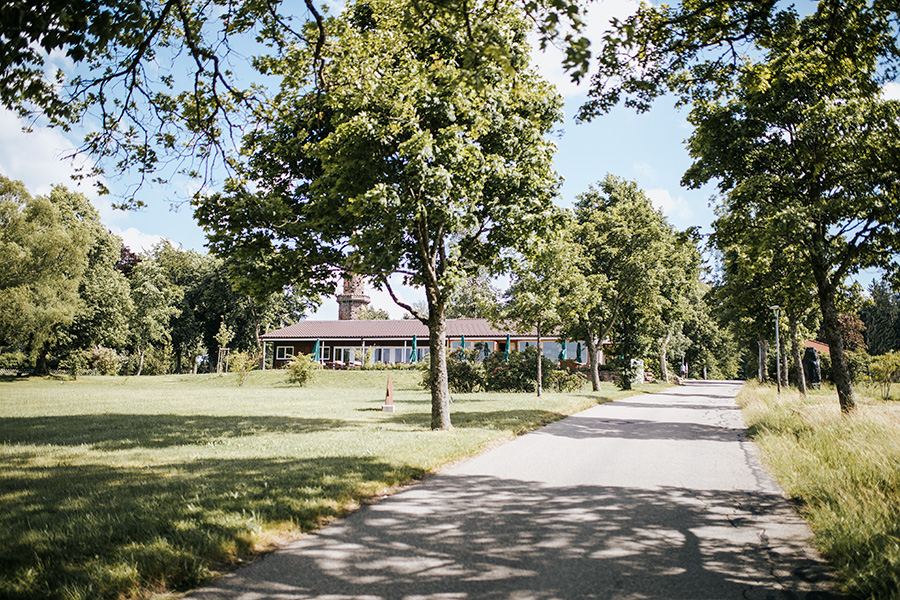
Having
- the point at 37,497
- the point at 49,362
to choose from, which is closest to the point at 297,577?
the point at 37,497

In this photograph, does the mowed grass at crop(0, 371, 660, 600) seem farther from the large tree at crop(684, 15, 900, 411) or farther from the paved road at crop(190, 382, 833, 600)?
the large tree at crop(684, 15, 900, 411)

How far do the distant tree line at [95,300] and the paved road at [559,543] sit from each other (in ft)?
27.4

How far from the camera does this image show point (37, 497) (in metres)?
5.91

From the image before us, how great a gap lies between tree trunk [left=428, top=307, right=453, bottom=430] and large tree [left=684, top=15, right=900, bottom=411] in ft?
26.1

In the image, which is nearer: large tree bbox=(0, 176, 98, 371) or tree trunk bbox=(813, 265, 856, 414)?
tree trunk bbox=(813, 265, 856, 414)

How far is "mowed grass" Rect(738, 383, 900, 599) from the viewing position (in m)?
3.75

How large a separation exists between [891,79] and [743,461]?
6.01 metres

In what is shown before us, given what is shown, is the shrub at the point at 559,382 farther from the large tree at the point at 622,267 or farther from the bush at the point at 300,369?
the bush at the point at 300,369

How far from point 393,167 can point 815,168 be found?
31.3ft

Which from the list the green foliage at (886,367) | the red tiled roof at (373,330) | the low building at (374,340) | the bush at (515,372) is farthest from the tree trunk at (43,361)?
the green foliage at (886,367)

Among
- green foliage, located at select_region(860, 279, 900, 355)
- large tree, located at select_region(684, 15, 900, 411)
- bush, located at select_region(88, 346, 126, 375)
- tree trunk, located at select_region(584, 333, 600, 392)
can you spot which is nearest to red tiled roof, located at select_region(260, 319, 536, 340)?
bush, located at select_region(88, 346, 126, 375)

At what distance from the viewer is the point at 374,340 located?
174ft

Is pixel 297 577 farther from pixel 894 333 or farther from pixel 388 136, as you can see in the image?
pixel 894 333

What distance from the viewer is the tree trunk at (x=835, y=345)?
525 inches
